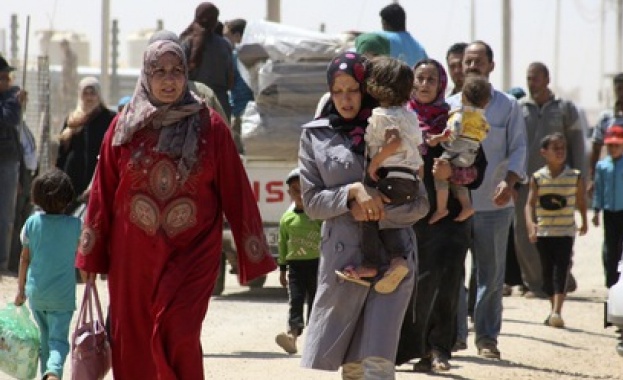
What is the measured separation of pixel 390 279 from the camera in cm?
800

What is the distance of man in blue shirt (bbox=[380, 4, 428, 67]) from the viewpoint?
12.3 m

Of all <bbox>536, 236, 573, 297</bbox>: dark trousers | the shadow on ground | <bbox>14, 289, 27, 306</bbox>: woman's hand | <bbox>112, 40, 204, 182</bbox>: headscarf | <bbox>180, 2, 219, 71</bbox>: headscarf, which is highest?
<bbox>180, 2, 219, 71</bbox>: headscarf

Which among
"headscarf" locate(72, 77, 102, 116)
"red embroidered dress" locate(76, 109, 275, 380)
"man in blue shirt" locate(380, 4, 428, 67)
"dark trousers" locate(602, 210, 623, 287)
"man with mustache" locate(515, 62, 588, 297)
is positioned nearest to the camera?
"red embroidered dress" locate(76, 109, 275, 380)

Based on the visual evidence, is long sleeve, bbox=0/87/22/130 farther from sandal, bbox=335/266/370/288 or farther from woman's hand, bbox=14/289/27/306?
sandal, bbox=335/266/370/288

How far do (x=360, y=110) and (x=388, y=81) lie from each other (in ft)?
0.61

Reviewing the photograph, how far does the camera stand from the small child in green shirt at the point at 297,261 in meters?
11.5

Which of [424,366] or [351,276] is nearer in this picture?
[351,276]

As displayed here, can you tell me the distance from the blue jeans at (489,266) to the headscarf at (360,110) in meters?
3.59

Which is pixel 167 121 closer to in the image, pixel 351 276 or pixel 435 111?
pixel 351 276

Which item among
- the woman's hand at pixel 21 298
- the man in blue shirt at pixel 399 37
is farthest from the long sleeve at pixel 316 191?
the man in blue shirt at pixel 399 37

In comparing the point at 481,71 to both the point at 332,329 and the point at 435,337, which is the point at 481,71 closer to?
the point at 435,337

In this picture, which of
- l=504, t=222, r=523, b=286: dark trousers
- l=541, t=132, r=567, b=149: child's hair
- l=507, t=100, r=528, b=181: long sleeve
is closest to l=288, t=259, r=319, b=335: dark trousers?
l=507, t=100, r=528, b=181: long sleeve

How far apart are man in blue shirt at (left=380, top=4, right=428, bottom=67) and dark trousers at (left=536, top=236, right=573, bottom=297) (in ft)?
8.83

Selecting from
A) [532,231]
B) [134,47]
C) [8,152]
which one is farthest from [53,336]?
[134,47]
